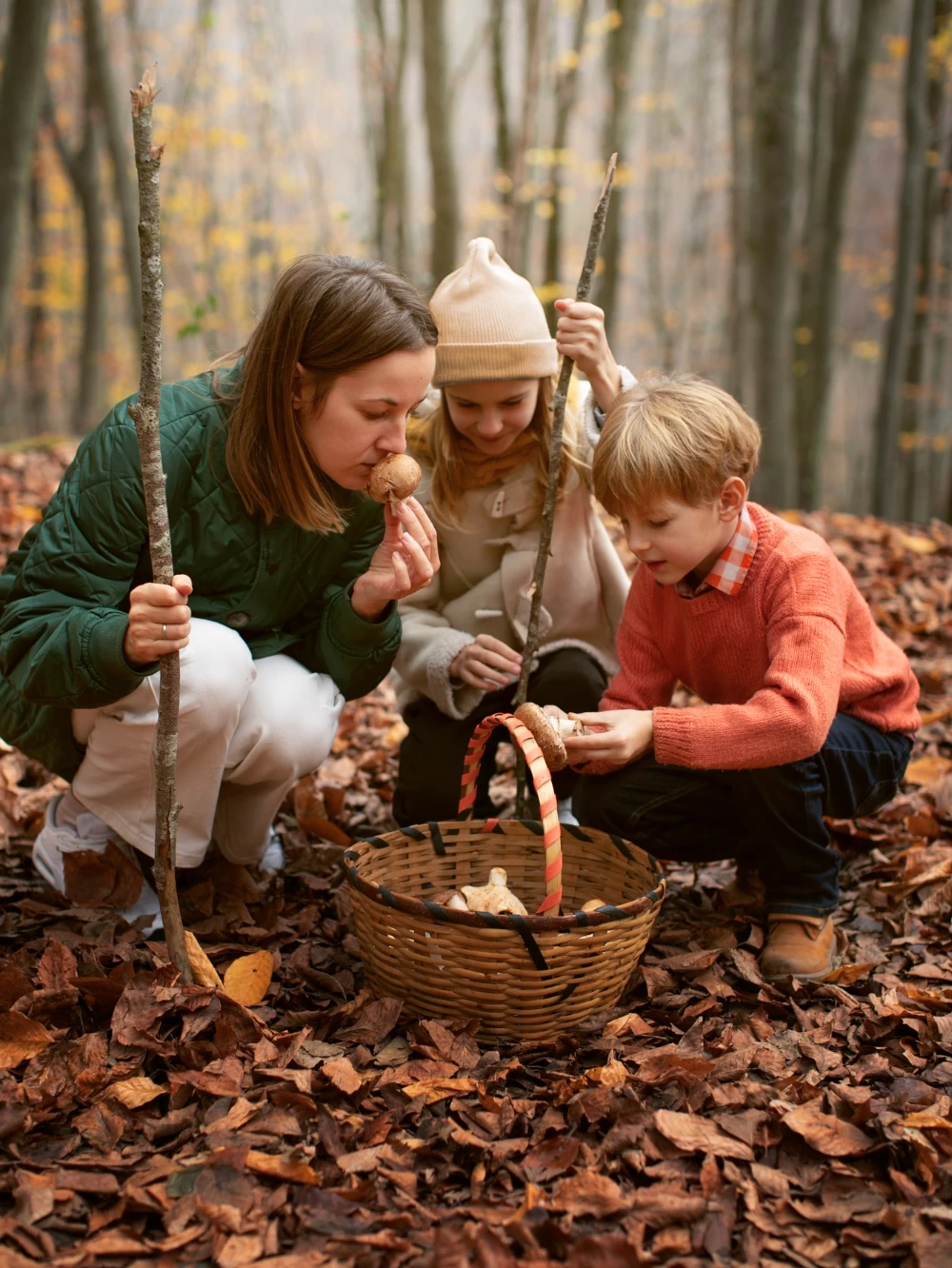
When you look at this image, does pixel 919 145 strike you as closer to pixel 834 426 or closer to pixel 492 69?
pixel 492 69

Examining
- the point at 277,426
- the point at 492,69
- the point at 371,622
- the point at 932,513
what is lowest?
the point at 932,513

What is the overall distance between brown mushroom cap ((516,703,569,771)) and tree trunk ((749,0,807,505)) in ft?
18.0

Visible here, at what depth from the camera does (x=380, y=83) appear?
11.1m

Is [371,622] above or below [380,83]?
below

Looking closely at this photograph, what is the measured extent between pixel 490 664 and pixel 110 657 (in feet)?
3.04

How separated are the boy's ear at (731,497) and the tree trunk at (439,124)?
6.63m

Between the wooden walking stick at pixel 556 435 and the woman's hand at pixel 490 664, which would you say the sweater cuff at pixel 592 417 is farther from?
the woman's hand at pixel 490 664

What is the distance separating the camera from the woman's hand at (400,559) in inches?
83.4

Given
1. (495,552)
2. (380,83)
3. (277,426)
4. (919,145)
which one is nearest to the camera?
(277,426)

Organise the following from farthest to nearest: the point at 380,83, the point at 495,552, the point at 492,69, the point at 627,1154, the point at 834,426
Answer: the point at 834,426 < the point at 380,83 < the point at 492,69 < the point at 495,552 < the point at 627,1154

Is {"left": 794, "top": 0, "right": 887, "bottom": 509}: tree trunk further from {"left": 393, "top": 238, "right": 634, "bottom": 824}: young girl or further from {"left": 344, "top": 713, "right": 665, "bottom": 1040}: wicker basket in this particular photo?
{"left": 344, "top": 713, "right": 665, "bottom": 1040}: wicker basket

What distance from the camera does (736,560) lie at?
222cm

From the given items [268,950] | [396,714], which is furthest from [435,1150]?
[396,714]

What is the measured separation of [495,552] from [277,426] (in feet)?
2.67
